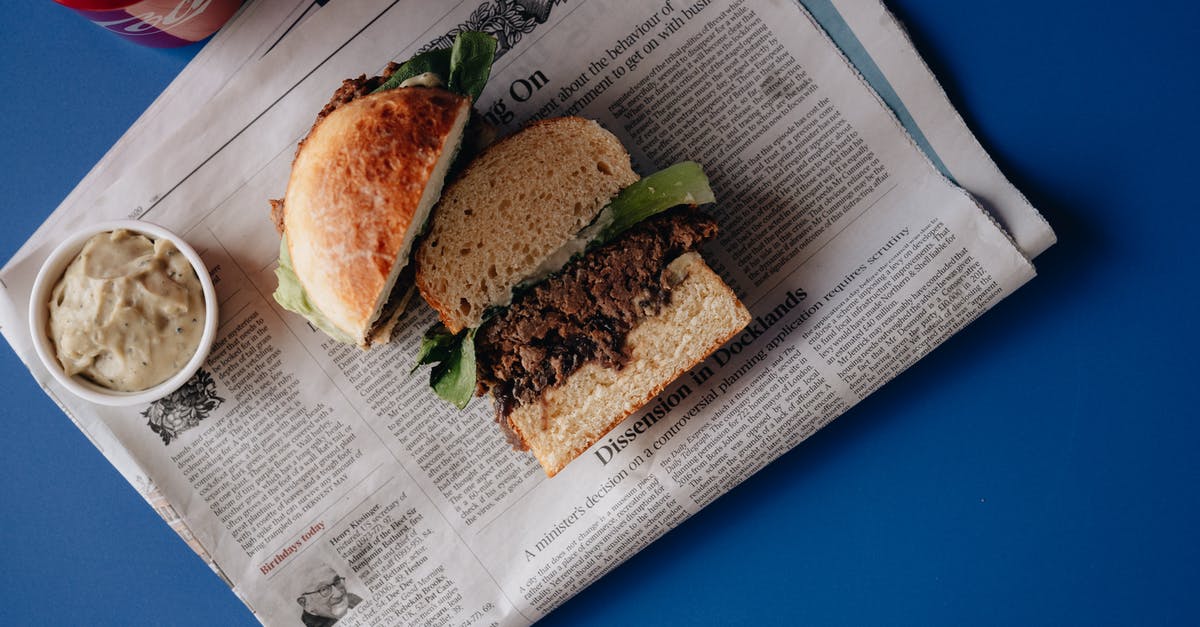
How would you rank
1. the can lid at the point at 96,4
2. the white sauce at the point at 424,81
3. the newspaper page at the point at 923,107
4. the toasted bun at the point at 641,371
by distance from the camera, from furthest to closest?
1. the newspaper page at the point at 923,107
2. the toasted bun at the point at 641,371
3. the white sauce at the point at 424,81
4. the can lid at the point at 96,4

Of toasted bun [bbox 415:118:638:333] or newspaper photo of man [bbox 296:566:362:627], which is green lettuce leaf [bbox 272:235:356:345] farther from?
newspaper photo of man [bbox 296:566:362:627]

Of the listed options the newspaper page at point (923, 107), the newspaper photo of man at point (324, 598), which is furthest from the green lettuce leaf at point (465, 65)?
the newspaper photo of man at point (324, 598)

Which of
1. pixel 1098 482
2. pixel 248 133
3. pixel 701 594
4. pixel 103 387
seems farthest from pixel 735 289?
pixel 103 387

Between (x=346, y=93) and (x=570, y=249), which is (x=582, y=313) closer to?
(x=570, y=249)

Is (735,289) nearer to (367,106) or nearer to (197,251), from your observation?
(367,106)

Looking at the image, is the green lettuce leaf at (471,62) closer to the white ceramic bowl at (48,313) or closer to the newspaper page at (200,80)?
the newspaper page at (200,80)
